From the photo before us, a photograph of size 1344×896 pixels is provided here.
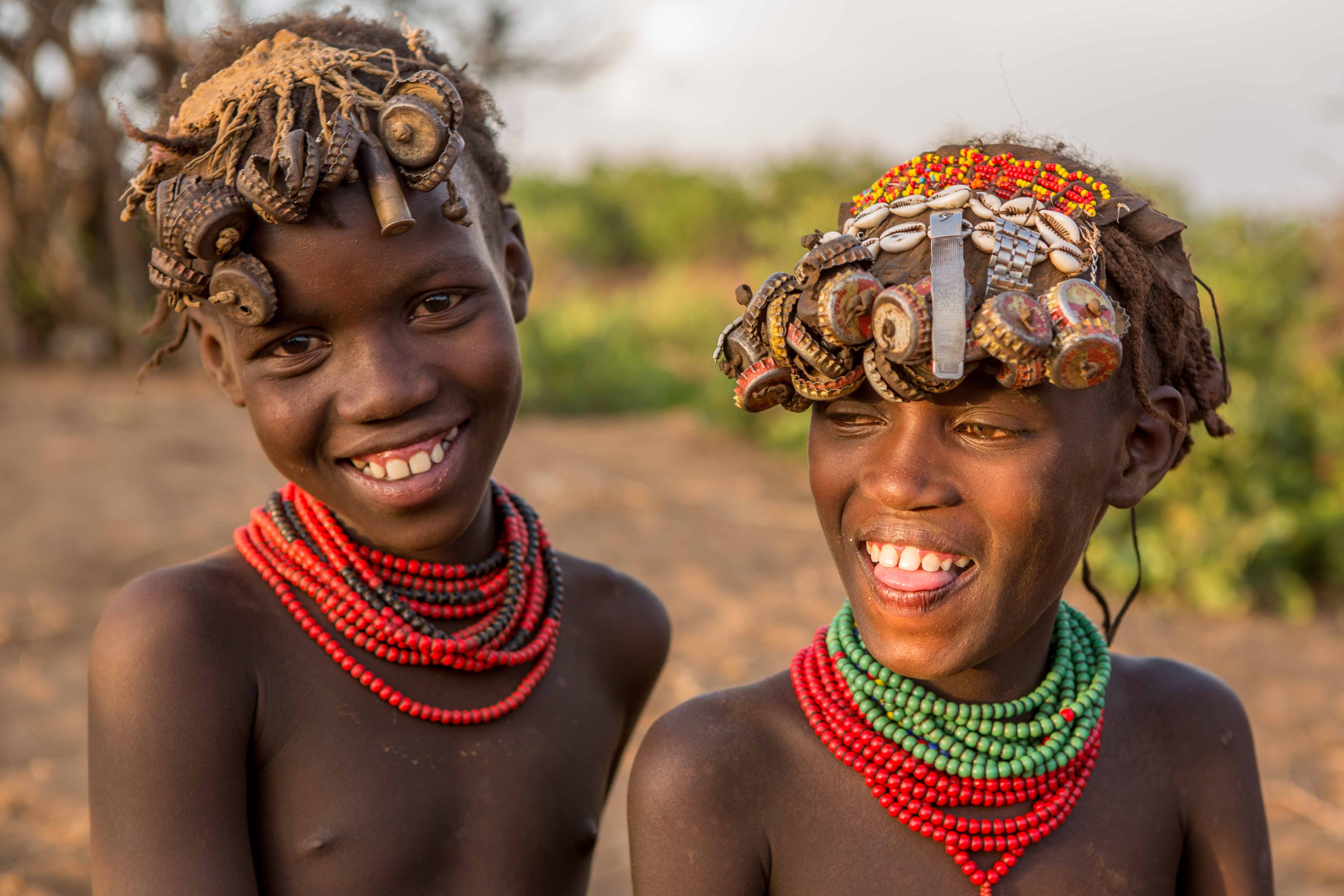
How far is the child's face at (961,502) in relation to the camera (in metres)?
1.86

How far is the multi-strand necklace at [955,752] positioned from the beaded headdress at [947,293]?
529 millimetres

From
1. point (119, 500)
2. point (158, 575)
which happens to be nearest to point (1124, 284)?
point (158, 575)

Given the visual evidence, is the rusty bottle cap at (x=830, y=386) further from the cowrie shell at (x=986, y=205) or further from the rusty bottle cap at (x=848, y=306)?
the cowrie shell at (x=986, y=205)

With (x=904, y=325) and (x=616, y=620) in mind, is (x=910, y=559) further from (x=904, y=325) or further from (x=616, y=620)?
(x=616, y=620)

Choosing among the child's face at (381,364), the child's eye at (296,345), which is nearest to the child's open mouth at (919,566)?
the child's face at (381,364)

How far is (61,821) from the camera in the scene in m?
4.52

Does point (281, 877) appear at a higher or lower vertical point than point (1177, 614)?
higher

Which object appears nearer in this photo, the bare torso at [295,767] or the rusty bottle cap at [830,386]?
the rusty bottle cap at [830,386]

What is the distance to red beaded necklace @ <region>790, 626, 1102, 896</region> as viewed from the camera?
200cm

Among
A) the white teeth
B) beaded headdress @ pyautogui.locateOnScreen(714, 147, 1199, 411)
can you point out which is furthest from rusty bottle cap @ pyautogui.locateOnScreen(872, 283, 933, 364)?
the white teeth

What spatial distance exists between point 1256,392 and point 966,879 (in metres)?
6.13

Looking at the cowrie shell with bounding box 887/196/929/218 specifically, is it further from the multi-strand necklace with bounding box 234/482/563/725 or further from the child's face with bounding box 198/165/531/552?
the multi-strand necklace with bounding box 234/482/563/725

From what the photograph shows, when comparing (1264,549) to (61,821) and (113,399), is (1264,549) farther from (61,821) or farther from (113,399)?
(113,399)

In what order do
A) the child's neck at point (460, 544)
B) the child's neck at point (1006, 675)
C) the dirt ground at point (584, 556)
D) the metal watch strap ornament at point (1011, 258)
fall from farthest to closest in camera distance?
the dirt ground at point (584, 556)
the child's neck at point (460, 544)
the child's neck at point (1006, 675)
the metal watch strap ornament at point (1011, 258)
